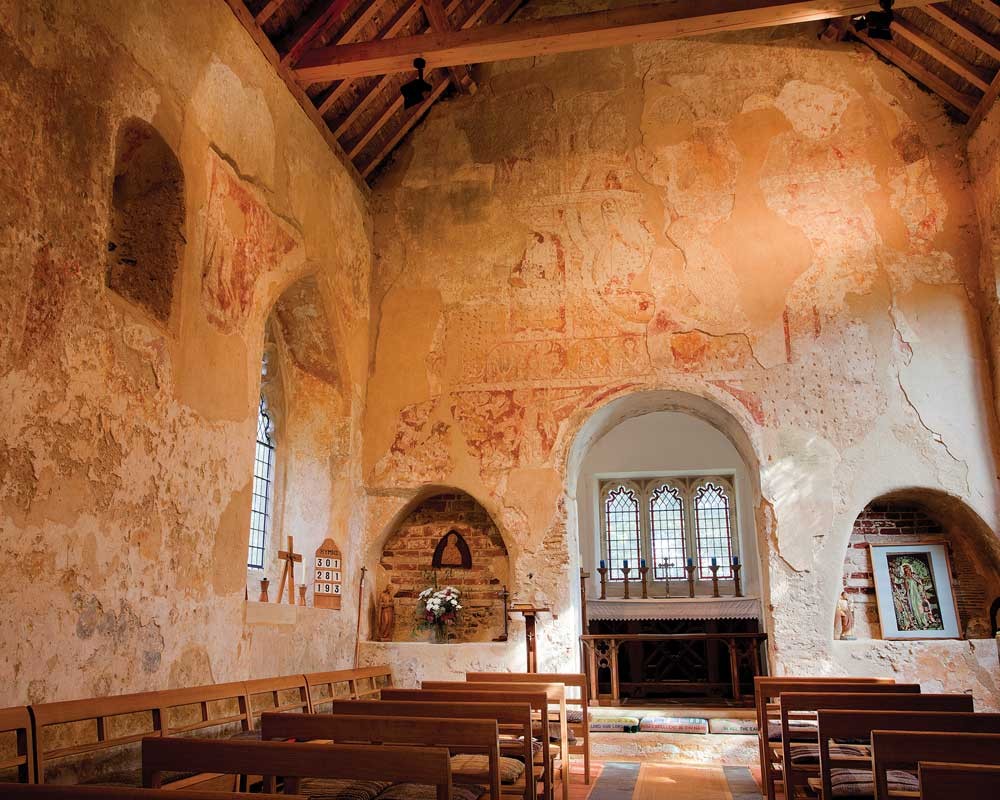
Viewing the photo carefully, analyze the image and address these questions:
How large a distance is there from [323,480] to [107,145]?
15.0 feet

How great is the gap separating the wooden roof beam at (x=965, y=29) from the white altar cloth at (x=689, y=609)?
6.86 metres

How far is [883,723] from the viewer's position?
12.1 ft

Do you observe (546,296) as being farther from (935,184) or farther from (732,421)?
(935,184)

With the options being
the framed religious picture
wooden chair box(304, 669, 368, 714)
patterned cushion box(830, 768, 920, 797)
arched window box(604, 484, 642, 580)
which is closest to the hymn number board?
wooden chair box(304, 669, 368, 714)

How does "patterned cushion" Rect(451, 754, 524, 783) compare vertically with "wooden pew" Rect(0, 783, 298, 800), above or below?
below

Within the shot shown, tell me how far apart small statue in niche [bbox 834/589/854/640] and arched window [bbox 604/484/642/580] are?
211 inches

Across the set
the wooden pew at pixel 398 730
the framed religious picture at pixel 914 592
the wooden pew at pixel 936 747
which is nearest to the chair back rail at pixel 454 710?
the wooden pew at pixel 398 730

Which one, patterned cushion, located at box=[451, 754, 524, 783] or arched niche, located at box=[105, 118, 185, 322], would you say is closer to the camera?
patterned cushion, located at box=[451, 754, 524, 783]

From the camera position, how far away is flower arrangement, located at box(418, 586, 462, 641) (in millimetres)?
9266

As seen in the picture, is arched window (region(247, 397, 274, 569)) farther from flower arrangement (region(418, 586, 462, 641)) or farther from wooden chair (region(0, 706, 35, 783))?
wooden chair (region(0, 706, 35, 783))

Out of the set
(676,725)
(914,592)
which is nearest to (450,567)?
(676,725)

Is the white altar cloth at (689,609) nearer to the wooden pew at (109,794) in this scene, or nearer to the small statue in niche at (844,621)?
the small statue in niche at (844,621)

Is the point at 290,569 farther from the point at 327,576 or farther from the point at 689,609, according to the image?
the point at 689,609

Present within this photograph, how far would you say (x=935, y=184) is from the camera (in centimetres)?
920
